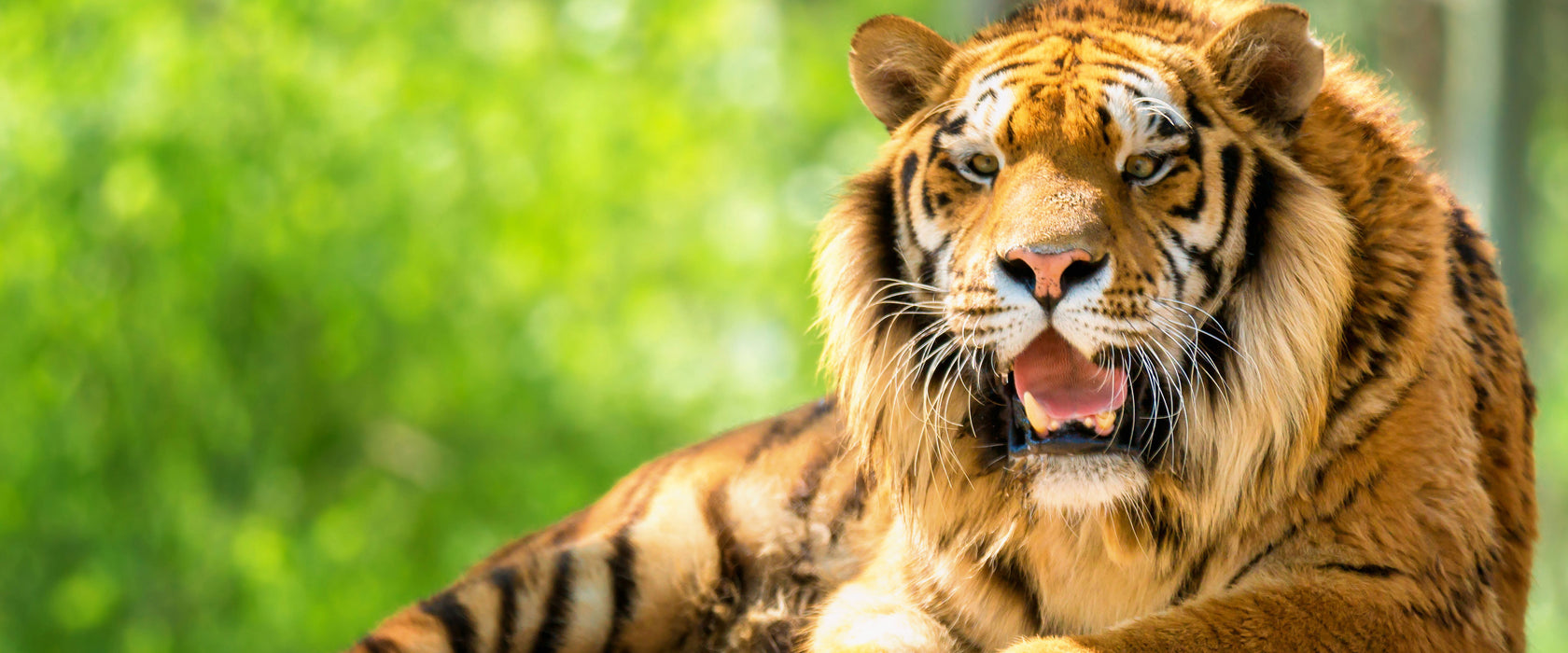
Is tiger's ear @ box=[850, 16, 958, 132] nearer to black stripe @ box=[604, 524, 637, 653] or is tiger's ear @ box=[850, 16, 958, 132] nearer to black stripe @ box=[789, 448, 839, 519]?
black stripe @ box=[789, 448, 839, 519]

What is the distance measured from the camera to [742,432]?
13.5ft

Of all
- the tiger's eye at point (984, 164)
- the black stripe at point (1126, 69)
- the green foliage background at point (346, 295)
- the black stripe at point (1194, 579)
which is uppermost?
the black stripe at point (1126, 69)

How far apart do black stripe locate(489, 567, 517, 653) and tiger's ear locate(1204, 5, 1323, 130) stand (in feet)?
6.45

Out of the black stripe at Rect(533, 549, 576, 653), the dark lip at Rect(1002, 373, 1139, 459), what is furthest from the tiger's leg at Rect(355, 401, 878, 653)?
the dark lip at Rect(1002, 373, 1139, 459)

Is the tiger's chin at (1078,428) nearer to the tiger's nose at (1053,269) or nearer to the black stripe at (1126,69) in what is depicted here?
the tiger's nose at (1053,269)

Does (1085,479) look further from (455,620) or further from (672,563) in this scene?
(455,620)

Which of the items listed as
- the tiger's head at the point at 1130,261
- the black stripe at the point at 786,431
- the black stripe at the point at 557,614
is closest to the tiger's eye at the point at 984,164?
the tiger's head at the point at 1130,261

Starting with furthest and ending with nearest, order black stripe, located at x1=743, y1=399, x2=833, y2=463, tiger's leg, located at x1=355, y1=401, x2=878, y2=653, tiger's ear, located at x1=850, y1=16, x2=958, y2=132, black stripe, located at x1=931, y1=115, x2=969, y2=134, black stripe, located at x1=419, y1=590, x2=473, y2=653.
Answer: black stripe, located at x1=743, y1=399, x2=833, y2=463, tiger's leg, located at x1=355, y1=401, x2=878, y2=653, black stripe, located at x1=419, y1=590, x2=473, y2=653, tiger's ear, located at x1=850, y1=16, x2=958, y2=132, black stripe, located at x1=931, y1=115, x2=969, y2=134

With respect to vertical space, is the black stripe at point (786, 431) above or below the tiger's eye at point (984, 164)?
below

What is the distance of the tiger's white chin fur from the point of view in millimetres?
2738

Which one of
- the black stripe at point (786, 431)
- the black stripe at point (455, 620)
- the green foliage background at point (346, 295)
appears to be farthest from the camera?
the green foliage background at point (346, 295)

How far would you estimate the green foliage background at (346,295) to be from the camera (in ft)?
26.3

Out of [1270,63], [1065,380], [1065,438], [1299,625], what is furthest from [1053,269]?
[1299,625]

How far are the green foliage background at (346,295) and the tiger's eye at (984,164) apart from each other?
235 inches
